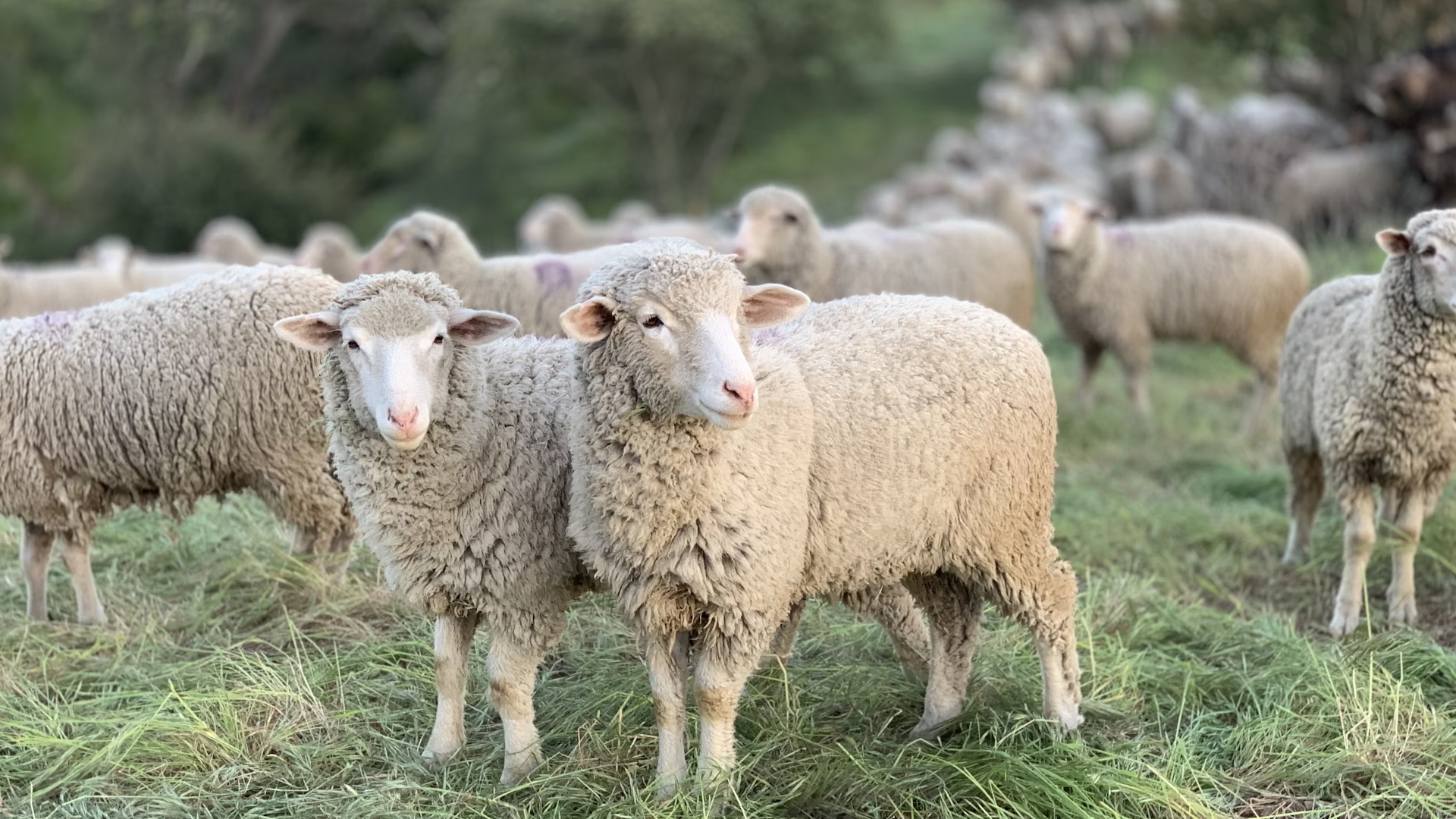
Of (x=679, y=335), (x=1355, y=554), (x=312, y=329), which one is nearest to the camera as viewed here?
(x=679, y=335)

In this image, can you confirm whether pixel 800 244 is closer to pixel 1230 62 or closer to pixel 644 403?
pixel 644 403

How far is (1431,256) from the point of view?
420 centimetres

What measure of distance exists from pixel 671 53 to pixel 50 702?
817 inches

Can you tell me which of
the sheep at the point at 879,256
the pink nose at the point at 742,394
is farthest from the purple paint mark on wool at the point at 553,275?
the pink nose at the point at 742,394

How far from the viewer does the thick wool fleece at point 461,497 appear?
3.33 m

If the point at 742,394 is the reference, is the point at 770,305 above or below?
above

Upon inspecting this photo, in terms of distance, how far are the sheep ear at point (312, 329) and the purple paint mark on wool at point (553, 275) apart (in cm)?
263

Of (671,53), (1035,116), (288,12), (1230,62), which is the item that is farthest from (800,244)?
(288,12)

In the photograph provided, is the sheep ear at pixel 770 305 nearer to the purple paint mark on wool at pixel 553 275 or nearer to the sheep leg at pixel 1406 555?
the sheep leg at pixel 1406 555

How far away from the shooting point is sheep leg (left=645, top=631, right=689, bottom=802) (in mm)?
3242

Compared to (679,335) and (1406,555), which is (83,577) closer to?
(679,335)

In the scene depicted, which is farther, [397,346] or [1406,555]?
[1406,555]

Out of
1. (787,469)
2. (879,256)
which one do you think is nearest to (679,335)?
(787,469)

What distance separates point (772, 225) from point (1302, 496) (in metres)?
2.74
